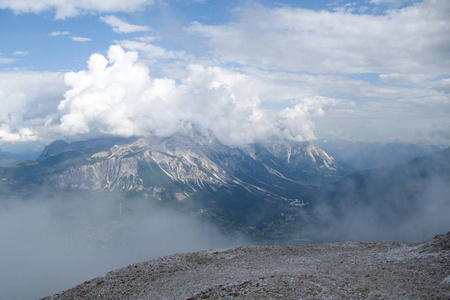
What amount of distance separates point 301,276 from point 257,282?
176 inches

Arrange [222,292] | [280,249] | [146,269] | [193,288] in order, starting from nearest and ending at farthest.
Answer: [222,292] < [193,288] < [146,269] < [280,249]

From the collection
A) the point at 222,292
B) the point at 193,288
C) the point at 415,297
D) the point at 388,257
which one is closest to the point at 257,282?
the point at 222,292

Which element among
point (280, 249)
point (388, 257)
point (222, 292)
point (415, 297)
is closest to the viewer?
point (415, 297)

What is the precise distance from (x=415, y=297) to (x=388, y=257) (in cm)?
1320

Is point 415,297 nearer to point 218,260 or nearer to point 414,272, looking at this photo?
point 414,272

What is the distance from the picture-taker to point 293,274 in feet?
99.0

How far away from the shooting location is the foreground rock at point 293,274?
2588 cm

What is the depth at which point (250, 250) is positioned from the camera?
45.2m

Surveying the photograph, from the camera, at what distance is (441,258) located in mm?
31312

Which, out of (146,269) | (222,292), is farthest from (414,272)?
(146,269)

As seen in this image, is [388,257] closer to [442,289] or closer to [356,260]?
[356,260]

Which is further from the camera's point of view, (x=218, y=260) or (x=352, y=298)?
(x=218, y=260)

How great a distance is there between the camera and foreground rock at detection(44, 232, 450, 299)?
25875mm

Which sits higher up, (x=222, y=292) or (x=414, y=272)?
(x=222, y=292)
